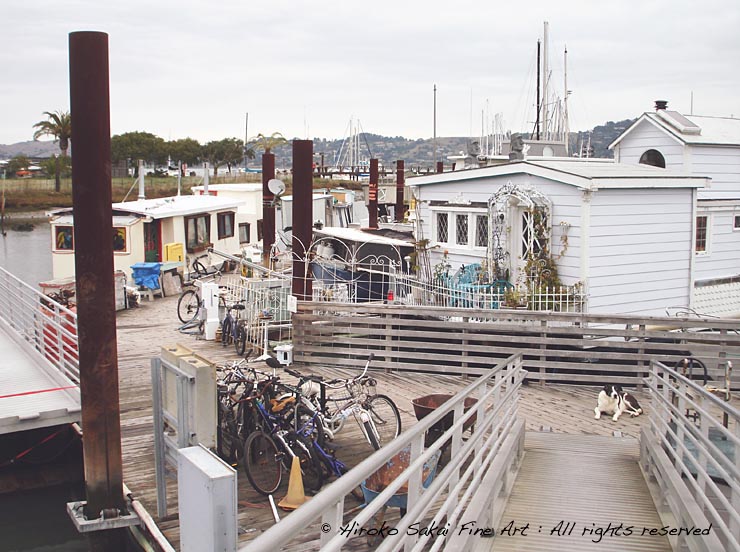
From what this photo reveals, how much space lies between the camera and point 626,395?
34.6 feet

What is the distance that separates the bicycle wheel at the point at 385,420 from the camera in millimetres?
9205

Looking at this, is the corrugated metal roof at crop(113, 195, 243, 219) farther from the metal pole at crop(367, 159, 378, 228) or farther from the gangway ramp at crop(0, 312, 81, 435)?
the gangway ramp at crop(0, 312, 81, 435)

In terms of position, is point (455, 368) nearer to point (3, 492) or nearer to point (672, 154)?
point (3, 492)

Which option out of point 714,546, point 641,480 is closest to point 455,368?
point 641,480

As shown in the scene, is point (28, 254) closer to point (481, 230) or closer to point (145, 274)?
point (145, 274)

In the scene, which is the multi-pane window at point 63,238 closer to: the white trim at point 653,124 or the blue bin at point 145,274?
the blue bin at point 145,274

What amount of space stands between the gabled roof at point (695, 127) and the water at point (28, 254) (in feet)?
72.0

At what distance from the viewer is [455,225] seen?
1625 centimetres

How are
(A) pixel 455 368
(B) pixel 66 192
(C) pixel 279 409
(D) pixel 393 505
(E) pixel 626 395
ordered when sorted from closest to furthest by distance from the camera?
(D) pixel 393 505 → (C) pixel 279 409 → (E) pixel 626 395 → (A) pixel 455 368 → (B) pixel 66 192

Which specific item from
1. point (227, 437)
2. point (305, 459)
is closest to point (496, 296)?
point (227, 437)

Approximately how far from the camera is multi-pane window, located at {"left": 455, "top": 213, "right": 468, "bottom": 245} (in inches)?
634

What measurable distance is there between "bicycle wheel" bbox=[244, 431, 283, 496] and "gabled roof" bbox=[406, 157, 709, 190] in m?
7.52

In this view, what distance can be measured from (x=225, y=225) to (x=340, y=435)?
19285mm

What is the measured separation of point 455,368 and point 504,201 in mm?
3856
